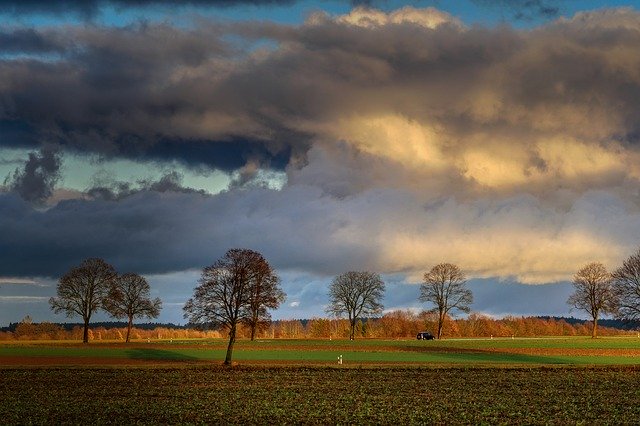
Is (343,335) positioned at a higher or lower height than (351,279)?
lower

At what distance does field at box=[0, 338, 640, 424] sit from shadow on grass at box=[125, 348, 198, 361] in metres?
0.42

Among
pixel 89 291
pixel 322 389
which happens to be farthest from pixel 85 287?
pixel 322 389

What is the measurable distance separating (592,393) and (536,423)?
53.8 ft

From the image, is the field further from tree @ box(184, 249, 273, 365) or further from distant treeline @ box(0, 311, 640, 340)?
distant treeline @ box(0, 311, 640, 340)

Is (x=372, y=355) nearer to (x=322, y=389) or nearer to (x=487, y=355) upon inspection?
(x=487, y=355)

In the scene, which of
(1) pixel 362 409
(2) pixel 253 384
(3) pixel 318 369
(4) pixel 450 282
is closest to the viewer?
(1) pixel 362 409

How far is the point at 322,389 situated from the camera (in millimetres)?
54750

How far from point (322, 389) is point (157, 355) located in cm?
5276

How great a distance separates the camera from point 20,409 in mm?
44031

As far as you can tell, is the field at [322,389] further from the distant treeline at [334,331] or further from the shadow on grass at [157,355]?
the distant treeline at [334,331]

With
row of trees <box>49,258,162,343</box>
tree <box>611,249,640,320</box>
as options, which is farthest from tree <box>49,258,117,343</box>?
tree <box>611,249,640,320</box>

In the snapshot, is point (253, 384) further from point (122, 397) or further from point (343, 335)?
point (343, 335)

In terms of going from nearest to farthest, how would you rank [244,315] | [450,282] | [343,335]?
[244,315], [450,282], [343,335]

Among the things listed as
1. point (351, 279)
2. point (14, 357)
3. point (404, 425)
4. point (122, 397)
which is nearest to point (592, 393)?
point (404, 425)
